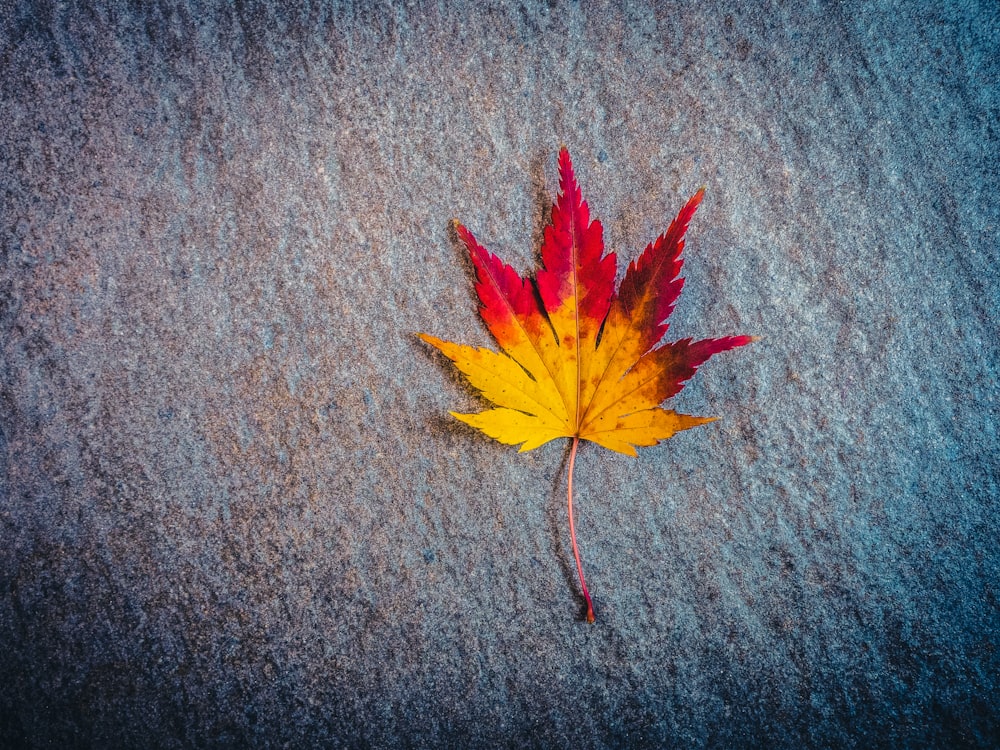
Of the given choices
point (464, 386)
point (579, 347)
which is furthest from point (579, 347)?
point (464, 386)

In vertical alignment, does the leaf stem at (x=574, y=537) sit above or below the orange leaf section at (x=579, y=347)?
below

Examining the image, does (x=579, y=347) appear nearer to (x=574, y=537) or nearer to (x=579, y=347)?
(x=579, y=347)

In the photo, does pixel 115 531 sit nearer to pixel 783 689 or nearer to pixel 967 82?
pixel 783 689

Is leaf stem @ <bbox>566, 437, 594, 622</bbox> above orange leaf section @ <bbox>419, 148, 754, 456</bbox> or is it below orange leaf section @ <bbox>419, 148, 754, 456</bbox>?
below
